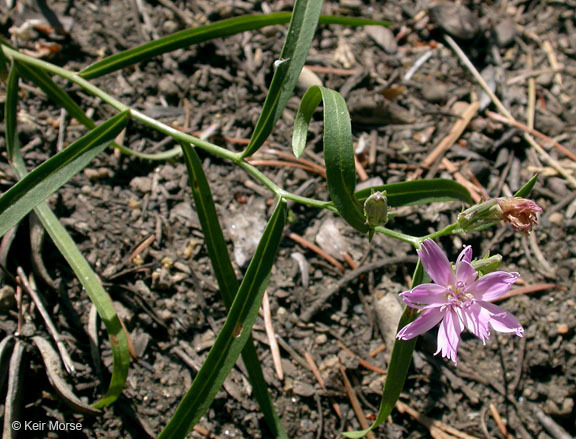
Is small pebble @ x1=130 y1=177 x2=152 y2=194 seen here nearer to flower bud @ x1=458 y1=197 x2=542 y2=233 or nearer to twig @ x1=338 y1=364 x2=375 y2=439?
twig @ x1=338 y1=364 x2=375 y2=439

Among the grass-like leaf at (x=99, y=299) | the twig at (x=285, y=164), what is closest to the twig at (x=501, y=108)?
the twig at (x=285, y=164)

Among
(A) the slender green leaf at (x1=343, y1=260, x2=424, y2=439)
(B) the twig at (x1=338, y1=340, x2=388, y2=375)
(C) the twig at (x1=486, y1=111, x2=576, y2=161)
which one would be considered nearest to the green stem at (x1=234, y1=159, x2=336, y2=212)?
(A) the slender green leaf at (x1=343, y1=260, x2=424, y2=439)

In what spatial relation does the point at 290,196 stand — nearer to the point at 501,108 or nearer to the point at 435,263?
the point at 435,263

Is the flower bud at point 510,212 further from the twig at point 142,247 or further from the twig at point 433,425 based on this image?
the twig at point 142,247

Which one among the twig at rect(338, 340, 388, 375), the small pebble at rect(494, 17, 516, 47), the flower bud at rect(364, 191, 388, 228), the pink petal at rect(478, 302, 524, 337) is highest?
the small pebble at rect(494, 17, 516, 47)

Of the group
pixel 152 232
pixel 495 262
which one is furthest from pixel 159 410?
pixel 495 262

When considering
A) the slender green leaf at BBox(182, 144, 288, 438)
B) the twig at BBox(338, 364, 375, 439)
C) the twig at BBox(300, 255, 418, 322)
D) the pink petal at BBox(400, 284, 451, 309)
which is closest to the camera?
the pink petal at BBox(400, 284, 451, 309)

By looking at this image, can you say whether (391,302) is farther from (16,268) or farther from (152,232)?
Answer: (16,268)
